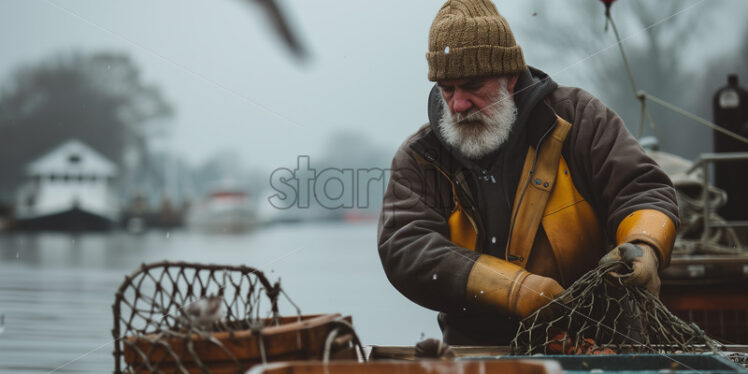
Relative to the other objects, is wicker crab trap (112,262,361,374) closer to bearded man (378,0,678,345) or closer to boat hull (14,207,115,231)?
bearded man (378,0,678,345)

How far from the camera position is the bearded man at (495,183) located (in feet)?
5.11

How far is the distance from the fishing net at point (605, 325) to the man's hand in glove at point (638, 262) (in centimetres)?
1

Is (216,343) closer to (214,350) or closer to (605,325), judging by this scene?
(214,350)

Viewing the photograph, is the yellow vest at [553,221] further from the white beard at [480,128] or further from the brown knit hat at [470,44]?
the brown knit hat at [470,44]

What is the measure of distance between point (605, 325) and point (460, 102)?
27.8 inches

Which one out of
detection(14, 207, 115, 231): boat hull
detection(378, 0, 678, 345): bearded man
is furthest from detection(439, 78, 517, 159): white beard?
detection(14, 207, 115, 231): boat hull

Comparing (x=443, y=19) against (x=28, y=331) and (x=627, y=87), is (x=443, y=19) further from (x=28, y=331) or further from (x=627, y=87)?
(x=28, y=331)

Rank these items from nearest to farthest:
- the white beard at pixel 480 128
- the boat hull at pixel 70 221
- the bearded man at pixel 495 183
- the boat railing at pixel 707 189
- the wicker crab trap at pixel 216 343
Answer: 1. the wicker crab trap at pixel 216 343
2. the bearded man at pixel 495 183
3. the white beard at pixel 480 128
4. the boat railing at pixel 707 189
5. the boat hull at pixel 70 221

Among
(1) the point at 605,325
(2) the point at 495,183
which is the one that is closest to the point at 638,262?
(1) the point at 605,325

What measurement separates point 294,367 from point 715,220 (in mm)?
3816

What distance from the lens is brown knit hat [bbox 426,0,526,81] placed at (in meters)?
1.64

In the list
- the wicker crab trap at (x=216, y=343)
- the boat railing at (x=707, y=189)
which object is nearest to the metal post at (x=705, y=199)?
the boat railing at (x=707, y=189)

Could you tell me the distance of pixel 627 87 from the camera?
159 inches

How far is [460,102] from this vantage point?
1.70 meters
